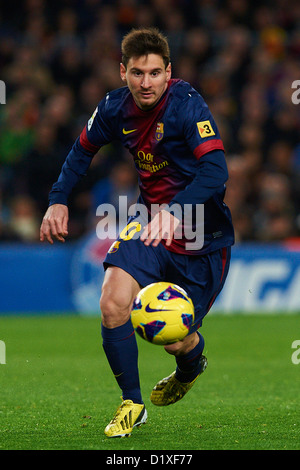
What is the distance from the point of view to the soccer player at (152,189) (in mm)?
4484

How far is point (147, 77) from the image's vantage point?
4.54 m

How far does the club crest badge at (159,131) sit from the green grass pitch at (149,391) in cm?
158

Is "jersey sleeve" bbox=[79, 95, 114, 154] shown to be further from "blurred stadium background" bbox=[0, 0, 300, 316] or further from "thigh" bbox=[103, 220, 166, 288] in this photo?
"blurred stadium background" bbox=[0, 0, 300, 316]

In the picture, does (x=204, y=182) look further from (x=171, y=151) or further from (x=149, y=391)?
(x=149, y=391)

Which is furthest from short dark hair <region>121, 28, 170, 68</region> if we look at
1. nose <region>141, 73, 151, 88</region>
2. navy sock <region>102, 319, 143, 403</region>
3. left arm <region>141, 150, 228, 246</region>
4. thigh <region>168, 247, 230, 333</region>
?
navy sock <region>102, 319, 143, 403</region>

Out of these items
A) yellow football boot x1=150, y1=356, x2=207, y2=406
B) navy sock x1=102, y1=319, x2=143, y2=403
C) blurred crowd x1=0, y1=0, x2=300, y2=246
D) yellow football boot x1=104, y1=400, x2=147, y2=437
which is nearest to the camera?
yellow football boot x1=104, y1=400, x2=147, y2=437

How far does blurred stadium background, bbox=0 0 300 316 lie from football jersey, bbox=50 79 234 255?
572cm

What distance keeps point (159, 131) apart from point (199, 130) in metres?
0.28

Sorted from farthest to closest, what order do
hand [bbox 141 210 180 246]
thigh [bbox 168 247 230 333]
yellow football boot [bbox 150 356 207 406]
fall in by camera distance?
yellow football boot [bbox 150 356 207 406], thigh [bbox 168 247 230 333], hand [bbox 141 210 180 246]

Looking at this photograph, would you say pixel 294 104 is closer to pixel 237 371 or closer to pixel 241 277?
pixel 241 277

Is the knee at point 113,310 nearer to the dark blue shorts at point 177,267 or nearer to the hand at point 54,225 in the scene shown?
the dark blue shorts at point 177,267

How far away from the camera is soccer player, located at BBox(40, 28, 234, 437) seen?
4484 mm
